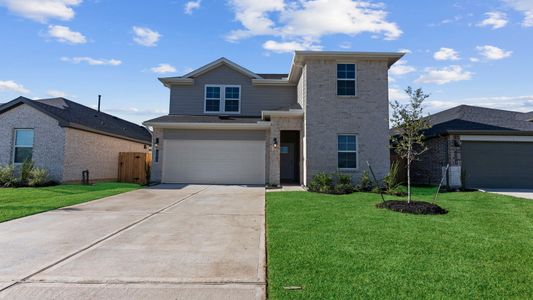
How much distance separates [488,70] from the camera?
41.4 ft

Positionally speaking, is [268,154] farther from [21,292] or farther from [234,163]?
[21,292]

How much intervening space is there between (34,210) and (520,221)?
11951 millimetres

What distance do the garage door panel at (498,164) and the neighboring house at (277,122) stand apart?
455 cm

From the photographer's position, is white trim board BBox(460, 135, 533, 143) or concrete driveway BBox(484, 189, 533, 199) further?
A: white trim board BBox(460, 135, 533, 143)

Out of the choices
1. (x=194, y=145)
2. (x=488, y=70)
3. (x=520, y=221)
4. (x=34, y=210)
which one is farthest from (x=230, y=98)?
(x=520, y=221)

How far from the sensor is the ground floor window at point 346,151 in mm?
13414

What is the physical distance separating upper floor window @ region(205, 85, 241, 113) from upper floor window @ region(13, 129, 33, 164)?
8954 mm

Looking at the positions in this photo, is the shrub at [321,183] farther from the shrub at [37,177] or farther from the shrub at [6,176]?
the shrub at [6,176]

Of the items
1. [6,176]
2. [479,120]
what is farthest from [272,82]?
[6,176]

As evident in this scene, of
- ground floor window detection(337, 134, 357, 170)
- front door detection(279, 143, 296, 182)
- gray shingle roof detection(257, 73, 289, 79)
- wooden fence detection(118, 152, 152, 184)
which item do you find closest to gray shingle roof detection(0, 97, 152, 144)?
wooden fence detection(118, 152, 152, 184)

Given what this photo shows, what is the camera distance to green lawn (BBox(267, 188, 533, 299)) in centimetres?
325

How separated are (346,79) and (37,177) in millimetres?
14860

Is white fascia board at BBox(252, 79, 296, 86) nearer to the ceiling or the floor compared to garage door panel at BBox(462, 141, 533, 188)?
nearer to the ceiling

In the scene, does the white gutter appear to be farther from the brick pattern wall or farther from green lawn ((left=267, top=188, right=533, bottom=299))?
green lawn ((left=267, top=188, right=533, bottom=299))
